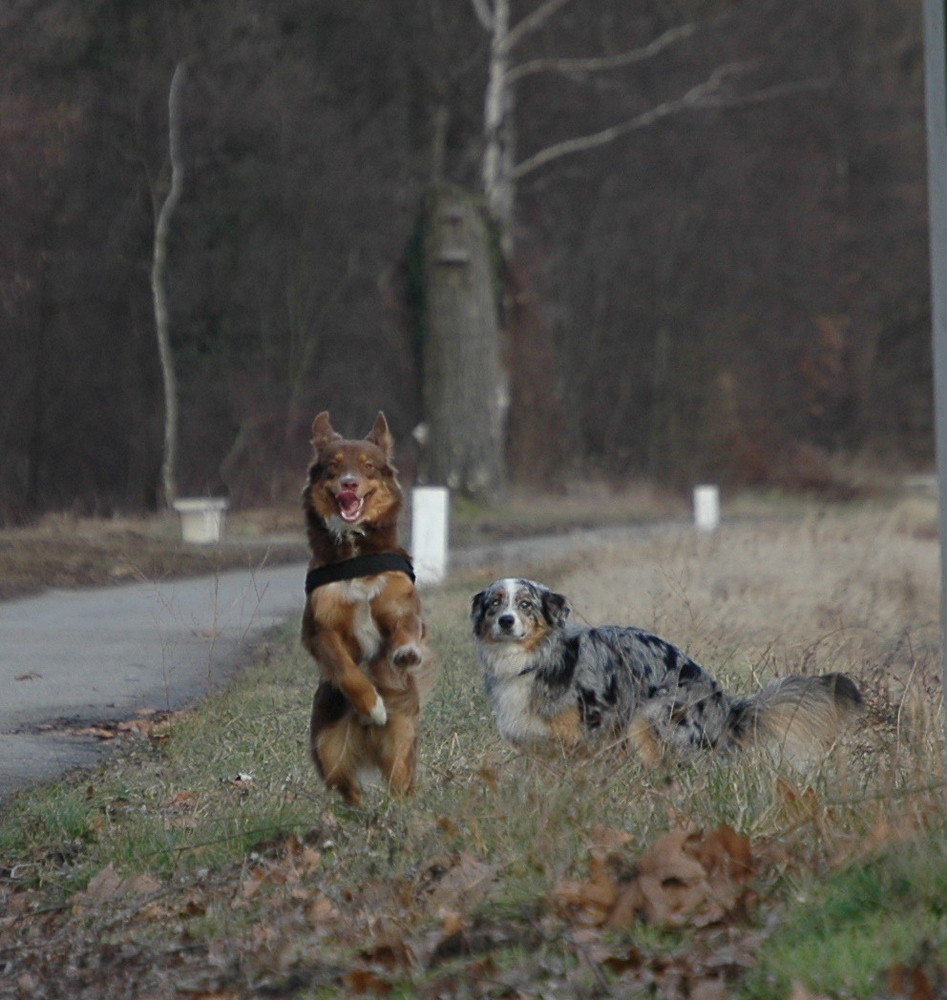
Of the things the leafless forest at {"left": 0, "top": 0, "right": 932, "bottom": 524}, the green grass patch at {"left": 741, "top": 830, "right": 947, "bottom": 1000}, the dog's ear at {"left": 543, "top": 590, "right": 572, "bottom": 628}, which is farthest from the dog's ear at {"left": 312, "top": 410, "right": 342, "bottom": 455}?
the leafless forest at {"left": 0, "top": 0, "right": 932, "bottom": 524}

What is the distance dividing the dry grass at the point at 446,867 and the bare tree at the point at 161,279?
2271 centimetres

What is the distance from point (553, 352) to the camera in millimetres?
42625

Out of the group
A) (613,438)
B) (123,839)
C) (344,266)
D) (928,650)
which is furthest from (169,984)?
(613,438)

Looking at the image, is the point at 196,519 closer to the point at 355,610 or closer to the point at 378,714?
the point at 355,610

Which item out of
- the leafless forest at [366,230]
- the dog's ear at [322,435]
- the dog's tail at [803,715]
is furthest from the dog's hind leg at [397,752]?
the leafless forest at [366,230]

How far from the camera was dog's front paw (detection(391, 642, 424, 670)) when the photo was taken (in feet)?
24.2

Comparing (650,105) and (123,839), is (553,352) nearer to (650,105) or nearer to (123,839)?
(650,105)

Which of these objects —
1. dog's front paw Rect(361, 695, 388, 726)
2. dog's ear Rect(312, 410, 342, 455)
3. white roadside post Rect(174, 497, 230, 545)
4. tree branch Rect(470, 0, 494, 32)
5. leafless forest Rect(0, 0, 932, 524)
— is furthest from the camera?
tree branch Rect(470, 0, 494, 32)

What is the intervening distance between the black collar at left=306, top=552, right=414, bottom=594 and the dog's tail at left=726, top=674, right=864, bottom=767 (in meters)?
1.72

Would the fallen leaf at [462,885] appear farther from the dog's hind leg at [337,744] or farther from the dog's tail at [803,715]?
the dog's tail at [803,715]

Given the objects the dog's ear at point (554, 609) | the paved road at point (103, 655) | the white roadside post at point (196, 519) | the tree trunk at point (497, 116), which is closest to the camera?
the dog's ear at point (554, 609)

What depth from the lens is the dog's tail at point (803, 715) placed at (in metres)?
7.85

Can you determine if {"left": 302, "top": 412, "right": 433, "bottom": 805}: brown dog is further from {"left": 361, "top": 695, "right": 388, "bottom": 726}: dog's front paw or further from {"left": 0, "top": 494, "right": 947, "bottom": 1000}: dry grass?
{"left": 0, "top": 494, "right": 947, "bottom": 1000}: dry grass

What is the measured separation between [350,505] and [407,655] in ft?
2.12
